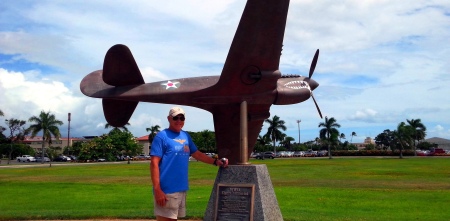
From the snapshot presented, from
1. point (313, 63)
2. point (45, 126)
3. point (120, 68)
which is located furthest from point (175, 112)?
point (45, 126)

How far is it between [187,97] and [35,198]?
1309 cm

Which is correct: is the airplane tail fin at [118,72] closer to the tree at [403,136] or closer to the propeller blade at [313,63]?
the propeller blade at [313,63]

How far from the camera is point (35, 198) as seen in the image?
21109 millimetres

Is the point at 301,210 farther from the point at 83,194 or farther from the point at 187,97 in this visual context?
the point at 83,194

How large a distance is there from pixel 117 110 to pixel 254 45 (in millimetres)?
4029

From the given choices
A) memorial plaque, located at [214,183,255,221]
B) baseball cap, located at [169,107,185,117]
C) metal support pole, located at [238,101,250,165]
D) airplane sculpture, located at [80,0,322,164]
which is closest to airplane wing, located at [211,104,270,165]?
airplane sculpture, located at [80,0,322,164]

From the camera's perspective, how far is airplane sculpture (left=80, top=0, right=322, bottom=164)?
10.6 m

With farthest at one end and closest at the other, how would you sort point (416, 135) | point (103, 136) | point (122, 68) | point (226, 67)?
point (416, 135), point (103, 136), point (122, 68), point (226, 67)

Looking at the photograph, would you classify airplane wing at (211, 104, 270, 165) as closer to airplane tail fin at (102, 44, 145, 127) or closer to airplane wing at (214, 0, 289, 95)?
airplane wing at (214, 0, 289, 95)

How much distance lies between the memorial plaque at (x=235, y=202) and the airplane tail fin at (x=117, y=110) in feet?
14.2

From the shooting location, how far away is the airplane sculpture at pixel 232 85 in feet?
34.9

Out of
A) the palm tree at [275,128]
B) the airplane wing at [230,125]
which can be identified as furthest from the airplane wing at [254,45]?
the palm tree at [275,128]

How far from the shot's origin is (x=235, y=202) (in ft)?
A: 28.5

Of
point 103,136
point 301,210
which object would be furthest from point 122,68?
point 103,136
